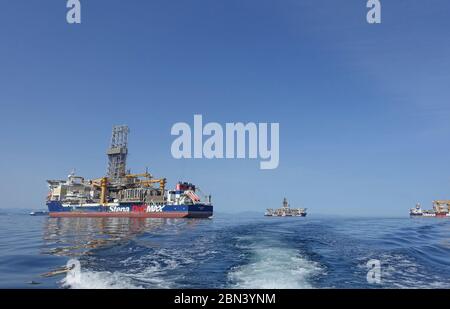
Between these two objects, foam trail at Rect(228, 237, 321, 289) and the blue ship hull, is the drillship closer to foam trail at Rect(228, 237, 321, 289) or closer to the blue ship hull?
the blue ship hull

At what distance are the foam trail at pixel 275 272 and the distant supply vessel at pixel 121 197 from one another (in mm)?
82978

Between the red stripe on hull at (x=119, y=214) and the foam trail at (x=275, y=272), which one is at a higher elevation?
the foam trail at (x=275, y=272)

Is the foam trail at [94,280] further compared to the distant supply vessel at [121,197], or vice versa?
the distant supply vessel at [121,197]

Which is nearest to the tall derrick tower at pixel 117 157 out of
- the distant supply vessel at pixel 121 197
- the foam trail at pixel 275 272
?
the distant supply vessel at pixel 121 197

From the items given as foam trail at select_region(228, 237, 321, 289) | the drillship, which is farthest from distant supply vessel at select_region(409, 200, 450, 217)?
foam trail at select_region(228, 237, 321, 289)

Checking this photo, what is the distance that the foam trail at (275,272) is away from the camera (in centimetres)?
1586

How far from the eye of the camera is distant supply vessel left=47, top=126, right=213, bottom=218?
359 ft

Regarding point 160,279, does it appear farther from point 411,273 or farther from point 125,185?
point 125,185

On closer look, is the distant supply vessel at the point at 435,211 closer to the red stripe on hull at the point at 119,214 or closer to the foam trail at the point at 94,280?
the red stripe on hull at the point at 119,214

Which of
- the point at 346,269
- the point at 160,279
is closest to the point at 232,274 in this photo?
the point at 160,279

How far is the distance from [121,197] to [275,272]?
115487 millimetres

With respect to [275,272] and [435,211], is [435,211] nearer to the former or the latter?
[435,211]

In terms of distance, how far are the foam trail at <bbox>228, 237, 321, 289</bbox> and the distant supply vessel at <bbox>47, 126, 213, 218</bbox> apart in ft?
272
